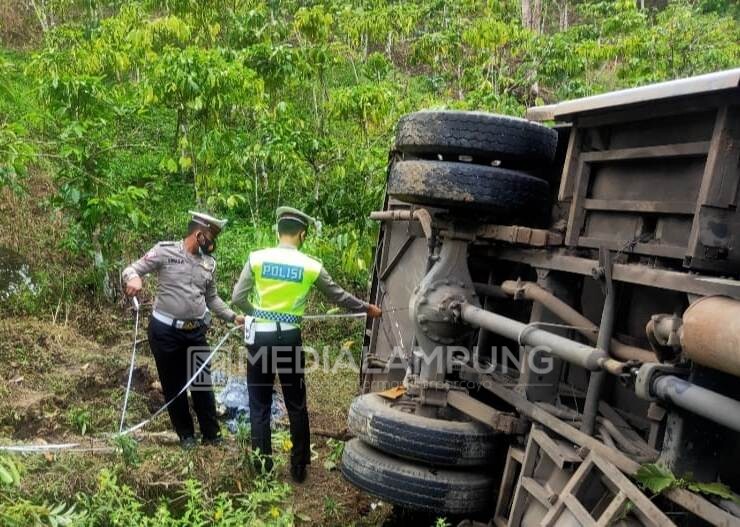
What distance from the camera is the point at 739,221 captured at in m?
2.61

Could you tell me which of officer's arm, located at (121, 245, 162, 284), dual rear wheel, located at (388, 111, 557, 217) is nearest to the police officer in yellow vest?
officer's arm, located at (121, 245, 162, 284)

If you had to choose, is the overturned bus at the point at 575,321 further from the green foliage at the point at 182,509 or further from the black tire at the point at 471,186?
the green foliage at the point at 182,509

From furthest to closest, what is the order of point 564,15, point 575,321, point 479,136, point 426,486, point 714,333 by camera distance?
point 564,15, point 426,486, point 479,136, point 575,321, point 714,333

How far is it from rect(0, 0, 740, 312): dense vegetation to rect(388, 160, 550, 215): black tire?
11.3 feet

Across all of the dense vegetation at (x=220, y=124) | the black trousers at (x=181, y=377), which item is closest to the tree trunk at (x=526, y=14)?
the dense vegetation at (x=220, y=124)

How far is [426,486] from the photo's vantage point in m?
3.49

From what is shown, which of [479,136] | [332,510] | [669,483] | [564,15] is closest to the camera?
[669,483]

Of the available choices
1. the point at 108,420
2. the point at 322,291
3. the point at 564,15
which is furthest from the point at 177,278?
the point at 564,15

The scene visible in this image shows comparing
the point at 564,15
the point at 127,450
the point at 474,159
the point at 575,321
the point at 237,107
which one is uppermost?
the point at 564,15

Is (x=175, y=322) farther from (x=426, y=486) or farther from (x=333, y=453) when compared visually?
(x=426, y=486)

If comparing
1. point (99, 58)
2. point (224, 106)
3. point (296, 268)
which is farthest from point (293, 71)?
point (296, 268)

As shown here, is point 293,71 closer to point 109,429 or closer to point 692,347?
point 109,429

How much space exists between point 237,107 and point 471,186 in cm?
559

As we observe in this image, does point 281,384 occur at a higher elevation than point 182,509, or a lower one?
higher
